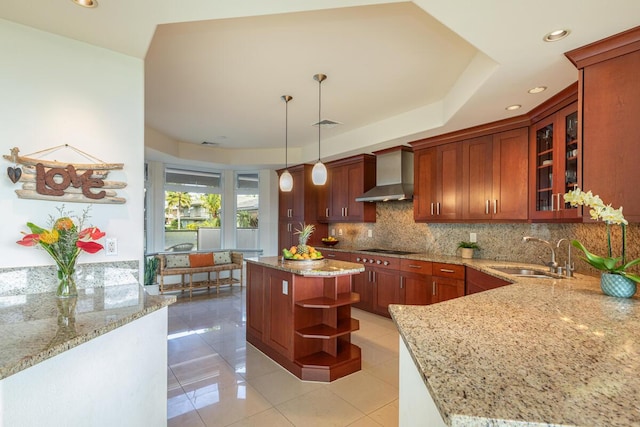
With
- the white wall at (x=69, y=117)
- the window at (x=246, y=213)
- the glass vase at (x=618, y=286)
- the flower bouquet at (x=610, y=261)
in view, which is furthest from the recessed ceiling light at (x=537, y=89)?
the window at (x=246, y=213)

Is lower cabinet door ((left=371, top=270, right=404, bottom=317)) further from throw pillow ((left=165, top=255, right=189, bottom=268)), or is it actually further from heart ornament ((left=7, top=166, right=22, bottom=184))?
heart ornament ((left=7, top=166, right=22, bottom=184))

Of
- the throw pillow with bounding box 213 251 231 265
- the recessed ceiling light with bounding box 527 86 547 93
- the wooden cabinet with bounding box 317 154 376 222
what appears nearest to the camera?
the recessed ceiling light with bounding box 527 86 547 93

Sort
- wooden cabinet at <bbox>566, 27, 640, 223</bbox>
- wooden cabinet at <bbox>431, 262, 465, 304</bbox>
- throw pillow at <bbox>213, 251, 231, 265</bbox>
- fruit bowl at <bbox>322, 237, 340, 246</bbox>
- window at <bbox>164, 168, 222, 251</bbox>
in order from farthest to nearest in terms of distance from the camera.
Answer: window at <bbox>164, 168, 222, 251</bbox> < throw pillow at <bbox>213, 251, 231, 265</bbox> < fruit bowl at <bbox>322, 237, 340, 246</bbox> < wooden cabinet at <bbox>431, 262, 465, 304</bbox> < wooden cabinet at <bbox>566, 27, 640, 223</bbox>

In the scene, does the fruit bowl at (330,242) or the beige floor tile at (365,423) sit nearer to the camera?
the beige floor tile at (365,423)

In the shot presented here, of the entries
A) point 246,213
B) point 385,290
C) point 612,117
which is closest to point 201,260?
point 246,213

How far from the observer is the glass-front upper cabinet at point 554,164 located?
250 cm

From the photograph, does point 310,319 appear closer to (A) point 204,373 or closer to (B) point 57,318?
(A) point 204,373

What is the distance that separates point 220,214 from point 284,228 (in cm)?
151

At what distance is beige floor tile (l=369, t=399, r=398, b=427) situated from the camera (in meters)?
2.13

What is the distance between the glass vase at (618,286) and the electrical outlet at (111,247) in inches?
119

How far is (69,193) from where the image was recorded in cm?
187

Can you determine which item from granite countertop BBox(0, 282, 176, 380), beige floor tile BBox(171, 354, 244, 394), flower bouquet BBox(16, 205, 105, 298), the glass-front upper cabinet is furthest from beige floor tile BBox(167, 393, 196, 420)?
the glass-front upper cabinet

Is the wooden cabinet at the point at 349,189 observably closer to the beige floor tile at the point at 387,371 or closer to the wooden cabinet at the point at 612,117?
the beige floor tile at the point at 387,371

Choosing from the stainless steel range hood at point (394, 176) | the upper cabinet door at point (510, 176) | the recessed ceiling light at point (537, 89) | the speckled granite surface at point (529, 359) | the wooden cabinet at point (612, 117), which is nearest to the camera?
the speckled granite surface at point (529, 359)
